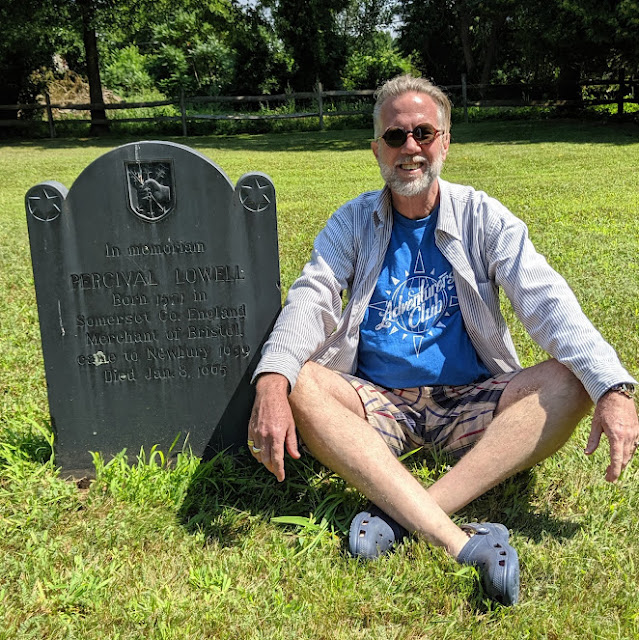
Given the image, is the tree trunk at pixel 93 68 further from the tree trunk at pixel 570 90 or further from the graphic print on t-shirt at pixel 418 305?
the graphic print on t-shirt at pixel 418 305

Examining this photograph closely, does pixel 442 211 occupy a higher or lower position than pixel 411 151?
lower

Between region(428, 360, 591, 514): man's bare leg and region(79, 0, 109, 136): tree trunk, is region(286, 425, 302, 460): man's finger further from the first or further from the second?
region(79, 0, 109, 136): tree trunk

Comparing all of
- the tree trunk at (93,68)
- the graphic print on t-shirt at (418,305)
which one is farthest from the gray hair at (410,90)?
the tree trunk at (93,68)

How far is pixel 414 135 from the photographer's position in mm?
2990

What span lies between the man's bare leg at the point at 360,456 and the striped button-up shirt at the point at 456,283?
11cm

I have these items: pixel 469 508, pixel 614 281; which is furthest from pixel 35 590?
pixel 614 281

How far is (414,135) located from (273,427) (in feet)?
4.30

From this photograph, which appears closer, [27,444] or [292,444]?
[292,444]

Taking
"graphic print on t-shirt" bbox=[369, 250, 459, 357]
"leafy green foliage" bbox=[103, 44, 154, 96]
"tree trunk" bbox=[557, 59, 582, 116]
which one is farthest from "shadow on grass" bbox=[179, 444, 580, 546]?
"leafy green foliage" bbox=[103, 44, 154, 96]

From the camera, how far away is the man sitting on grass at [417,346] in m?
2.65

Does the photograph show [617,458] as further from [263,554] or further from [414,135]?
[414,135]

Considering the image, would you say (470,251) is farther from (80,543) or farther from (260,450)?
(80,543)

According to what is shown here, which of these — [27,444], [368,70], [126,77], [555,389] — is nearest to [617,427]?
[555,389]

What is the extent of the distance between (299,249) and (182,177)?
13.9 feet
